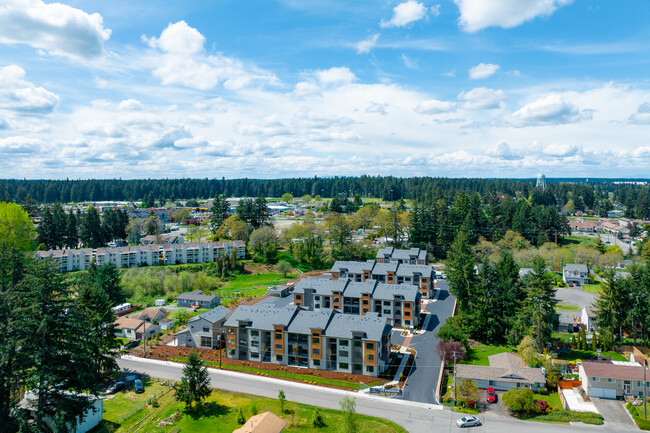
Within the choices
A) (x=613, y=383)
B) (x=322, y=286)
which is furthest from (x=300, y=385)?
(x=613, y=383)

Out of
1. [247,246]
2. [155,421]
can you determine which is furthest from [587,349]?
[247,246]

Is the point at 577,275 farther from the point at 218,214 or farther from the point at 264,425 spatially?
the point at 218,214

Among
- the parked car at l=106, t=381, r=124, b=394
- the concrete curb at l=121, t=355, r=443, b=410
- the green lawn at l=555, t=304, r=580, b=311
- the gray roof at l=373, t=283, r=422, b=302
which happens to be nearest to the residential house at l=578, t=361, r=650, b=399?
the concrete curb at l=121, t=355, r=443, b=410

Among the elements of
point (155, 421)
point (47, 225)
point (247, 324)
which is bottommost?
point (155, 421)

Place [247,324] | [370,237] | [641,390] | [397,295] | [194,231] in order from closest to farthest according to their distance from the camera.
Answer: [641,390] → [247,324] → [397,295] → [370,237] → [194,231]

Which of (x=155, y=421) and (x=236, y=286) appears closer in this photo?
(x=155, y=421)

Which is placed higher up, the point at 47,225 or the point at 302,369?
the point at 47,225

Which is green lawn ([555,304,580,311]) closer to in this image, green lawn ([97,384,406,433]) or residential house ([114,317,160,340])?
green lawn ([97,384,406,433])

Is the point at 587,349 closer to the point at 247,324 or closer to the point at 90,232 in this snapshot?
the point at 247,324
